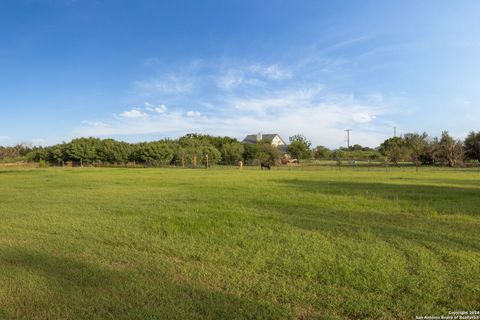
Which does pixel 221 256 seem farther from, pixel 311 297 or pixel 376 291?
pixel 376 291

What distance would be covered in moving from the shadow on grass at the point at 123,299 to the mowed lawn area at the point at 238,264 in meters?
0.01

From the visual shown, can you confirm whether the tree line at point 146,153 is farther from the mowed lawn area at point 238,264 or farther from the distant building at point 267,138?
the mowed lawn area at point 238,264

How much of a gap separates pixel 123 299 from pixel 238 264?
6.05ft

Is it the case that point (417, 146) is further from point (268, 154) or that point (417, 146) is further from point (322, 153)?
point (322, 153)

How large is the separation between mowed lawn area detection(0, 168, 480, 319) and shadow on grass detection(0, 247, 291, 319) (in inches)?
0.5

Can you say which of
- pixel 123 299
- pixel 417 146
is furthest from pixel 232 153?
pixel 123 299

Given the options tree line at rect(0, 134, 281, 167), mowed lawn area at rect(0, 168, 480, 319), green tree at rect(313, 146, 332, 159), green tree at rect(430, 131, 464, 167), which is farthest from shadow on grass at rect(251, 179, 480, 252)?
green tree at rect(313, 146, 332, 159)

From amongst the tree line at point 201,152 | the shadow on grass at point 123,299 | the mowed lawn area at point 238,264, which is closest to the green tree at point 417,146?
the tree line at point 201,152

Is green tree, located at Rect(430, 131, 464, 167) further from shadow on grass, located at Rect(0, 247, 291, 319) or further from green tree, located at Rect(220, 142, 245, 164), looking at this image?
shadow on grass, located at Rect(0, 247, 291, 319)

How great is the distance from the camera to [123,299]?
4340mm

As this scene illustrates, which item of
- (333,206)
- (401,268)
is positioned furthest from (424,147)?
(401,268)

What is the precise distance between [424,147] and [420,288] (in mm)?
71526

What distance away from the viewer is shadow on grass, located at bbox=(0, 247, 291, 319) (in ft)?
13.1

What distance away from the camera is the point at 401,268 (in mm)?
5328
